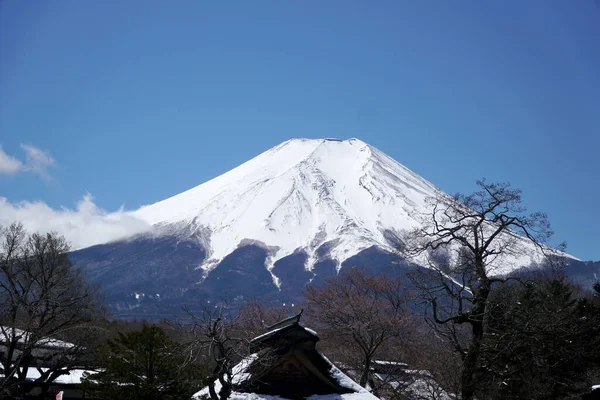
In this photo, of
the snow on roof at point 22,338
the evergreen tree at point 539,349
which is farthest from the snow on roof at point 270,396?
the snow on roof at point 22,338

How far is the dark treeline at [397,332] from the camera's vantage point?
15.6m

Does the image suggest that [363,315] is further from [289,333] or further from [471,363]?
[471,363]

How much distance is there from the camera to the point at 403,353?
33.0 metres

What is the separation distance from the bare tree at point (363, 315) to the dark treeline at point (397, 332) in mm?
105

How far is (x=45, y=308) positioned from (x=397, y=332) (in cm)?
1355

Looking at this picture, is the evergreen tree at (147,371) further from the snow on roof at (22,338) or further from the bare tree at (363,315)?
the bare tree at (363,315)

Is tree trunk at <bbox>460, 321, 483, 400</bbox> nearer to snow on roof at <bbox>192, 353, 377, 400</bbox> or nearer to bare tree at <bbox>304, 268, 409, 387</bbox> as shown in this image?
snow on roof at <bbox>192, 353, 377, 400</bbox>

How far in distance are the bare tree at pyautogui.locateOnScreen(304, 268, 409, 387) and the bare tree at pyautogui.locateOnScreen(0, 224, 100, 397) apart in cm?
971

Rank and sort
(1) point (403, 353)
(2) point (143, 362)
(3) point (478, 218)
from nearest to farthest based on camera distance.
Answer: (2) point (143, 362) < (3) point (478, 218) < (1) point (403, 353)

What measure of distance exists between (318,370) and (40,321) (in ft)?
35.9

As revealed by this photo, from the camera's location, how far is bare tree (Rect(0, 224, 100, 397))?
2309 cm


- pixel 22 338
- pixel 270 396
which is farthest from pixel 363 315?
pixel 22 338

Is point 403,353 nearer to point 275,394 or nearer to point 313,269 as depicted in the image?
point 275,394

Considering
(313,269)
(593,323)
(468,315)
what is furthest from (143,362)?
(313,269)
